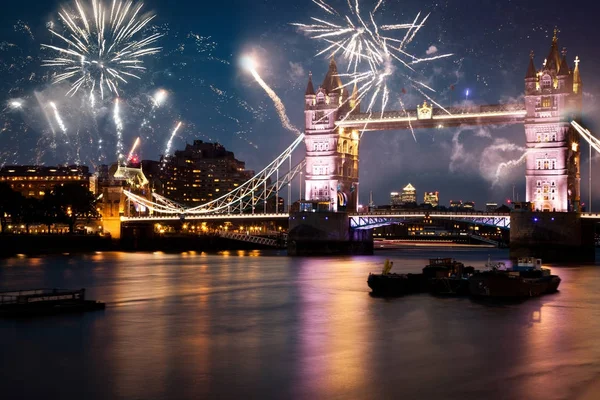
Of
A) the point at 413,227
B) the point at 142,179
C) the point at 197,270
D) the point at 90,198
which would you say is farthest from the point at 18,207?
the point at 413,227

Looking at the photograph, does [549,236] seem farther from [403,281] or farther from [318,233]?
[403,281]

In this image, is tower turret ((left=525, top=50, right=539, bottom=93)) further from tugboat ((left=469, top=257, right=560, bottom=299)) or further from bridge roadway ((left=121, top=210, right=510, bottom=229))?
tugboat ((left=469, top=257, right=560, bottom=299))

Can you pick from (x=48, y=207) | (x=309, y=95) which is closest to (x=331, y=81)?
(x=309, y=95)

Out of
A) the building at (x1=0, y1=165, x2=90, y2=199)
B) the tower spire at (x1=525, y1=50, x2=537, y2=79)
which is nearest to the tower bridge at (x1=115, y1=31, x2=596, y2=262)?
the tower spire at (x1=525, y1=50, x2=537, y2=79)

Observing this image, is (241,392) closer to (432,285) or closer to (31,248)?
(432,285)

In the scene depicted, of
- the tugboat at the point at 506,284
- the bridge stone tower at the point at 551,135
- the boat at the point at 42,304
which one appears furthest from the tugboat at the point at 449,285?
the bridge stone tower at the point at 551,135

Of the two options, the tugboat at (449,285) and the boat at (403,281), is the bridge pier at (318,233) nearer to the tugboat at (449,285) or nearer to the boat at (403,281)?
the boat at (403,281)
